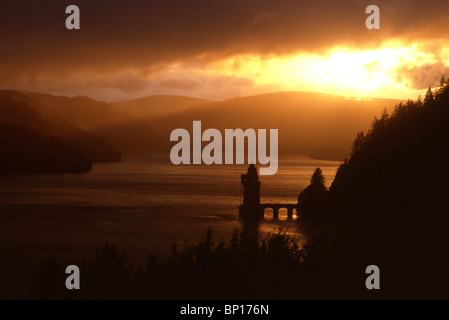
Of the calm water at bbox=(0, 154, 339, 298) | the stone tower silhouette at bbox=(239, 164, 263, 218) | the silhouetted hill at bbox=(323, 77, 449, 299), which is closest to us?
the silhouetted hill at bbox=(323, 77, 449, 299)

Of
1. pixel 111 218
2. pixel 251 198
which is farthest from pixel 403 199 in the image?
pixel 111 218

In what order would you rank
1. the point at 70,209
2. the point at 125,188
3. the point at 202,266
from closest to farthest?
the point at 202,266
the point at 70,209
the point at 125,188

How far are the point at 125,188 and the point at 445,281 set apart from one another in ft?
434

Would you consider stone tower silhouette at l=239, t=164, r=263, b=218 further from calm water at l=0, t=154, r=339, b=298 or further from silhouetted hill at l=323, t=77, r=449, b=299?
silhouetted hill at l=323, t=77, r=449, b=299

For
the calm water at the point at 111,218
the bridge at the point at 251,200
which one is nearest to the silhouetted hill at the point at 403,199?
the calm water at the point at 111,218

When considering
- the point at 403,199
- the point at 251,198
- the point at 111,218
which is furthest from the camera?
the point at 251,198

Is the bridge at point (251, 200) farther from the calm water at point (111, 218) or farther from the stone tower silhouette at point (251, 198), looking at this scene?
the calm water at point (111, 218)

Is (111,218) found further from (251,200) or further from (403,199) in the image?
(403,199)

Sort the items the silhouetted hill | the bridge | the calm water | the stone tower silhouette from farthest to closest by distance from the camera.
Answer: the stone tower silhouette, the bridge, the calm water, the silhouetted hill

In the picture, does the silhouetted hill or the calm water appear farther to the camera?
the calm water

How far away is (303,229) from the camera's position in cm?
8488

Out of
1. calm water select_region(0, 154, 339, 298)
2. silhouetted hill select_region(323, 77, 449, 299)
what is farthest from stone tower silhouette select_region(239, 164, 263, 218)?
silhouetted hill select_region(323, 77, 449, 299)
